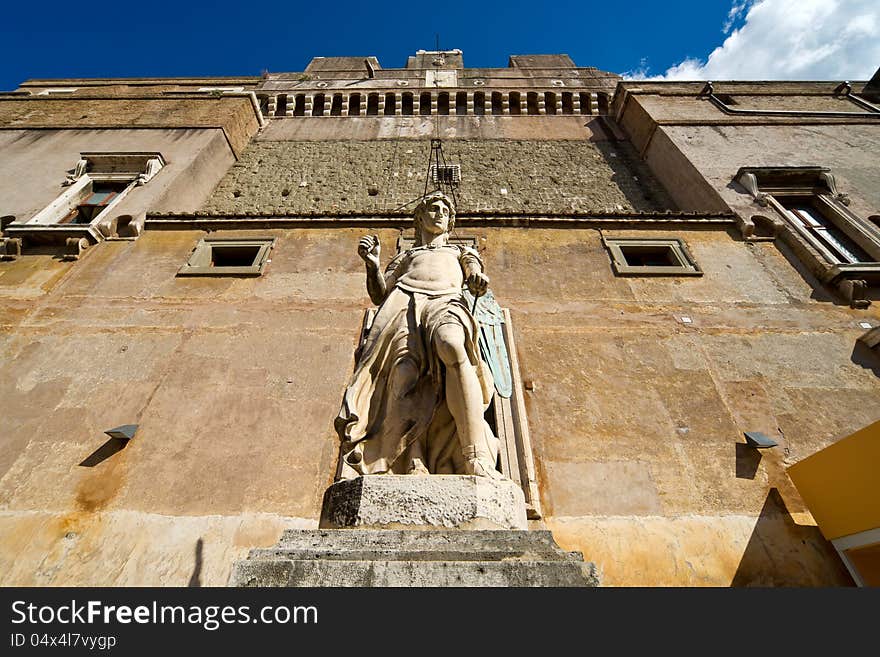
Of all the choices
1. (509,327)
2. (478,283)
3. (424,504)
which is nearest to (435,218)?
(478,283)

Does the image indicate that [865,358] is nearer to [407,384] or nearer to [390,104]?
[407,384]

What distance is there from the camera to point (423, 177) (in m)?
13.1

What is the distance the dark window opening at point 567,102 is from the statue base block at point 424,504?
1644 cm

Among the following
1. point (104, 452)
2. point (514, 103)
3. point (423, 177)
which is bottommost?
point (104, 452)

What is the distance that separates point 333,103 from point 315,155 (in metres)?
3.65

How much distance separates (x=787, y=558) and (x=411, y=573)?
4328 mm

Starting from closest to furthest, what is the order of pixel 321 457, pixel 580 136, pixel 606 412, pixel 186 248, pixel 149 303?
pixel 321 457
pixel 606 412
pixel 149 303
pixel 186 248
pixel 580 136

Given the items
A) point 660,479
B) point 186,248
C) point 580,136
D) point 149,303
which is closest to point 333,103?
point 580,136

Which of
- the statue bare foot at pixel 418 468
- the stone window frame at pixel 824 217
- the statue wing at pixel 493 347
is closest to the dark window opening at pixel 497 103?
the stone window frame at pixel 824 217

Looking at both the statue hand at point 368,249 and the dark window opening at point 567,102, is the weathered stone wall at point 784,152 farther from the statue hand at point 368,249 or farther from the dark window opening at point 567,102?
the statue hand at point 368,249

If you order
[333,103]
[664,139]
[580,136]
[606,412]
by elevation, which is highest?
[333,103]

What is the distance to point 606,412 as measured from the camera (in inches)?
227

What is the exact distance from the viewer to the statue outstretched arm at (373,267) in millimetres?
4277

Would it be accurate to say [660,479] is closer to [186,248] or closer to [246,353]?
[246,353]
